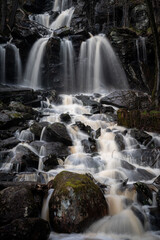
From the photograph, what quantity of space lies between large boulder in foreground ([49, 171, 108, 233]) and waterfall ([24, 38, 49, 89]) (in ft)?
50.7

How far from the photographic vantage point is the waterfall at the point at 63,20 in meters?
27.4

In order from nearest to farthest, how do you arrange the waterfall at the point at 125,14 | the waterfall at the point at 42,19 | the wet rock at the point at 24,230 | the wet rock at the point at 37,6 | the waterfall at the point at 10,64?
1. the wet rock at the point at 24,230
2. the waterfall at the point at 10,64
3. the waterfall at the point at 125,14
4. the waterfall at the point at 42,19
5. the wet rock at the point at 37,6

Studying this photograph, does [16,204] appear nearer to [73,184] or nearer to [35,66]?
[73,184]

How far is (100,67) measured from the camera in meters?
19.8

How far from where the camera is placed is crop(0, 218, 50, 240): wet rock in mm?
3173

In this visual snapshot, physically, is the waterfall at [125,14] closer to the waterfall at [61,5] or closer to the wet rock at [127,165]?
the waterfall at [61,5]

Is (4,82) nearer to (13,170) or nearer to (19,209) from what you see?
(13,170)

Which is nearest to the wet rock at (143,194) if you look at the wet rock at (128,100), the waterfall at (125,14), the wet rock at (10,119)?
the wet rock at (10,119)

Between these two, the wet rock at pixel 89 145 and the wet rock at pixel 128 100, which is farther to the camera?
the wet rock at pixel 128 100

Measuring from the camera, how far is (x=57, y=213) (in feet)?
13.1

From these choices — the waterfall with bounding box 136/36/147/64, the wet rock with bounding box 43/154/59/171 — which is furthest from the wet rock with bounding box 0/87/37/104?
the waterfall with bounding box 136/36/147/64

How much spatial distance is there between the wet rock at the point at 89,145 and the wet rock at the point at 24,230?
4.72m

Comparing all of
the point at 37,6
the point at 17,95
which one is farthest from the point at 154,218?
the point at 37,6

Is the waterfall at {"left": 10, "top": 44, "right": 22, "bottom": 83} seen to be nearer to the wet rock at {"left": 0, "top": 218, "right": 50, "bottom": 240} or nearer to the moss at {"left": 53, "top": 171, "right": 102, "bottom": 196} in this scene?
the moss at {"left": 53, "top": 171, "right": 102, "bottom": 196}
